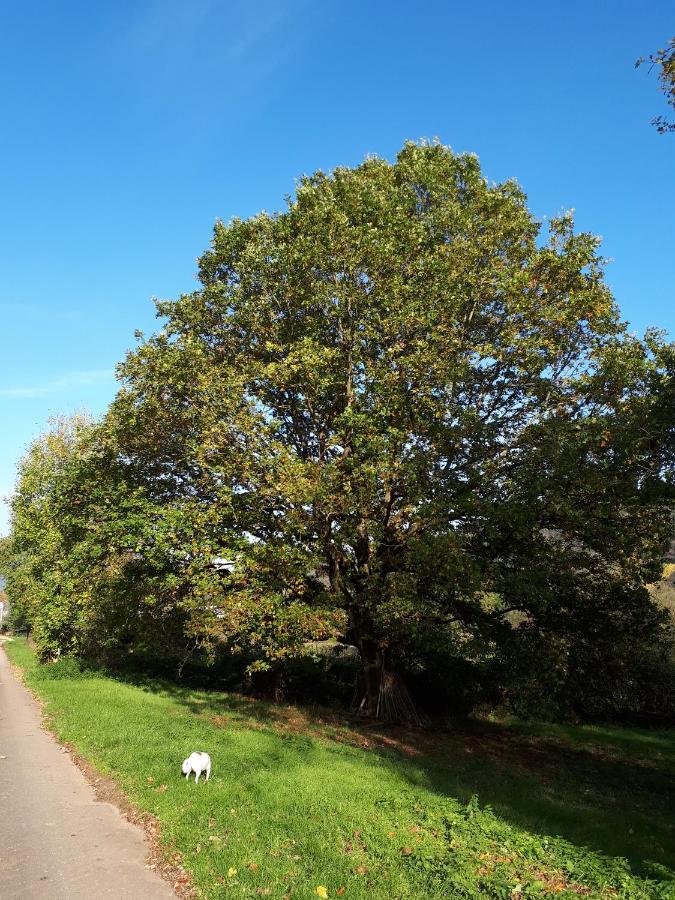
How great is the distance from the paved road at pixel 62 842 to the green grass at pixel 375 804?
53 cm

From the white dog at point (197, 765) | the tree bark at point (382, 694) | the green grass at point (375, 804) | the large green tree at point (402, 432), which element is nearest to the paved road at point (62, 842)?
the green grass at point (375, 804)

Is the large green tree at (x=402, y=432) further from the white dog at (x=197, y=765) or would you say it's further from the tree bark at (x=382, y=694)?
the white dog at (x=197, y=765)

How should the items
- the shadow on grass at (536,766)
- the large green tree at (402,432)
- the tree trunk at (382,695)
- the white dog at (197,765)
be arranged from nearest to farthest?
the shadow on grass at (536,766), the white dog at (197,765), the large green tree at (402,432), the tree trunk at (382,695)

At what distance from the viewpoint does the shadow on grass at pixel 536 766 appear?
31.0 ft

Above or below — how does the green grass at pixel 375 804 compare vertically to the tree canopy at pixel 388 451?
below

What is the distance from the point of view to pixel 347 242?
686 inches

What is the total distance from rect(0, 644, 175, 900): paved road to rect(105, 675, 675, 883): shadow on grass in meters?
5.51

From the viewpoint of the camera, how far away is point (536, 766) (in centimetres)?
1579

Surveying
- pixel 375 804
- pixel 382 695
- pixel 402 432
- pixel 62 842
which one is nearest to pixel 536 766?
pixel 382 695

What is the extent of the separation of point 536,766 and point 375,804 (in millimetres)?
9124

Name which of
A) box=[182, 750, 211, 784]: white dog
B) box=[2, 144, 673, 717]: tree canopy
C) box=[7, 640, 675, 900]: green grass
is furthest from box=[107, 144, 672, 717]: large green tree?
box=[182, 750, 211, 784]: white dog

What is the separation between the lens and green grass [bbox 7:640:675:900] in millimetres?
6516

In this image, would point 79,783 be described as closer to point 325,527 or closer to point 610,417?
point 325,527

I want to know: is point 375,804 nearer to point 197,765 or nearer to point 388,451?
point 197,765
